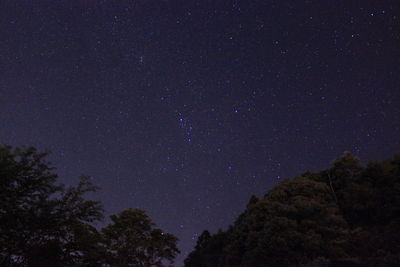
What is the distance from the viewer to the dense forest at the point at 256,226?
13383 millimetres

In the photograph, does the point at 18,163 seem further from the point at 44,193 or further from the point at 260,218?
the point at 260,218

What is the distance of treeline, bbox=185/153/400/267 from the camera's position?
20844 mm

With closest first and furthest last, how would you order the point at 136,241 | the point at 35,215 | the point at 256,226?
the point at 35,215
the point at 136,241
the point at 256,226

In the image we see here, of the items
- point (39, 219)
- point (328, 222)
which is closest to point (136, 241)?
point (39, 219)

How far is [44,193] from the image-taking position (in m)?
14.2

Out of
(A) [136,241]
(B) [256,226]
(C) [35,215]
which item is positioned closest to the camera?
(C) [35,215]

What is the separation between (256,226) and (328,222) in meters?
4.97

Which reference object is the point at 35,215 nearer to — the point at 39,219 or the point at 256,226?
the point at 39,219

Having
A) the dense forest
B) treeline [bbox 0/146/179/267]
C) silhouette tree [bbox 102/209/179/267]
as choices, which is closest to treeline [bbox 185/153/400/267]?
the dense forest

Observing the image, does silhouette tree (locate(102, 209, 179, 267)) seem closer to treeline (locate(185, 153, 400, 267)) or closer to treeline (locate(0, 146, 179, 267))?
treeline (locate(0, 146, 179, 267))

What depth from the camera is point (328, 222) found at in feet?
A: 73.6

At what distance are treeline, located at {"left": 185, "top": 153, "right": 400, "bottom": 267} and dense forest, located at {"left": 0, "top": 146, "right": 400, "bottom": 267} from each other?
0.21ft

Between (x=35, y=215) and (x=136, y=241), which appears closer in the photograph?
(x=35, y=215)

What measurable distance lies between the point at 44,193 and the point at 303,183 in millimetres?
19059
